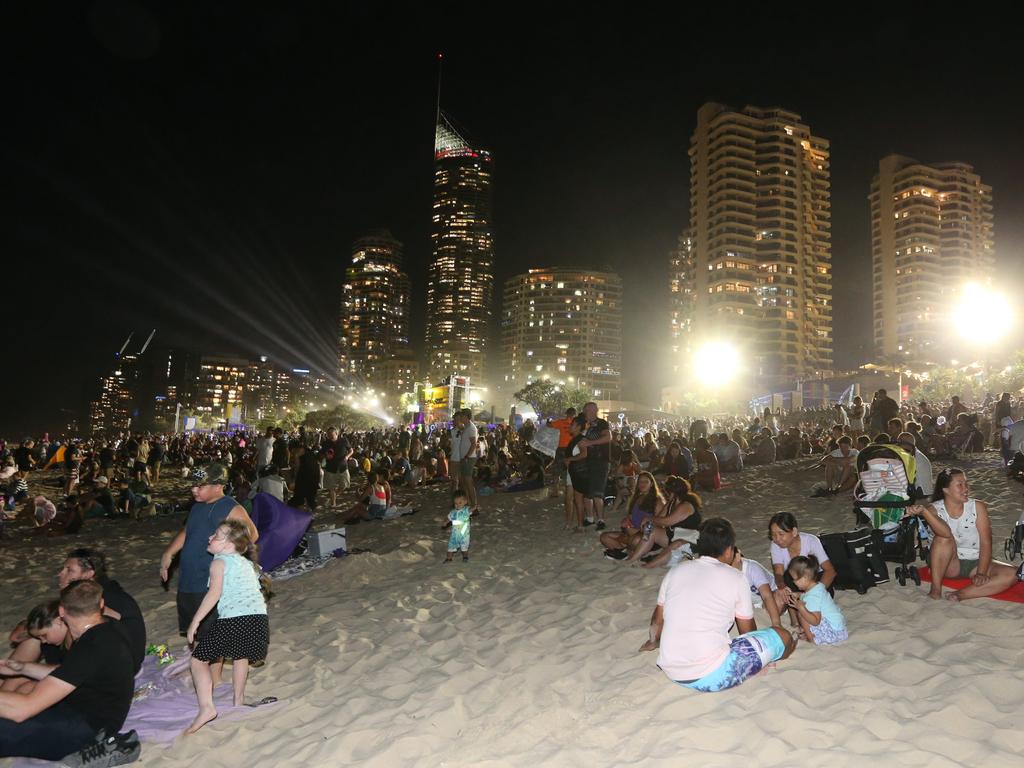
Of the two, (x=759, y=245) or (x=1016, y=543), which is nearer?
(x=1016, y=543)

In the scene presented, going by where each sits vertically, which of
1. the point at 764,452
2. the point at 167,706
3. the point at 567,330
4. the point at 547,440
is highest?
the point at 567,330

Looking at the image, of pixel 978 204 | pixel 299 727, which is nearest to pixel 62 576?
pixel 299 727

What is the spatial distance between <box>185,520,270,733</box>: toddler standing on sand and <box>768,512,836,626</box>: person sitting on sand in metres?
3.95

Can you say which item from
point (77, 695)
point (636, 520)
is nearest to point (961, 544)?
point (636, 520)

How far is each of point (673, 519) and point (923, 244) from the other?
416ft

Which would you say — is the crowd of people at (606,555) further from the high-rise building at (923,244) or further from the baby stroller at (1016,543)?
the high-rise building at (923,244)

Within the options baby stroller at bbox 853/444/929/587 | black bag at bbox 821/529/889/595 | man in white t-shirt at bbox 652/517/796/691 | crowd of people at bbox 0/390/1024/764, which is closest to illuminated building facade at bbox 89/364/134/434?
crowd of people at bbox 0/390/1024/764

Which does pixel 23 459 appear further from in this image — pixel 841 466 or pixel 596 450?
pixel 841 466

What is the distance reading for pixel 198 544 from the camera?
16.0 feet

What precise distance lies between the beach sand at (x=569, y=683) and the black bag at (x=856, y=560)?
0.48 feet

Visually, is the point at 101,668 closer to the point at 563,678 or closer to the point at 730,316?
the point at 563,678

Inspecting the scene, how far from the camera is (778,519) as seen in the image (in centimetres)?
504

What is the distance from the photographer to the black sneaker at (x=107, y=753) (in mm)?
3742

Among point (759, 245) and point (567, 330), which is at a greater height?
point (759, 245)
